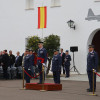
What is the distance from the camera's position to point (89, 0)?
2836 cm

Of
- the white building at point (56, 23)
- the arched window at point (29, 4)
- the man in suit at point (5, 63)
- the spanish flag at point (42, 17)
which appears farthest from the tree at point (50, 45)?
the arched window at point (29, 4)

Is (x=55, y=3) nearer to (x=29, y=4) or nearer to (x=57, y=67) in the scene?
(x=29, y=4)

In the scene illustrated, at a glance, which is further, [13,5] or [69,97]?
[13,5]

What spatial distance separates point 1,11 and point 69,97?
20.7 meters

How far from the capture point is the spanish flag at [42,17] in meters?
30.0

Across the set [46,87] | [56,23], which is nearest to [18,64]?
[56,23]

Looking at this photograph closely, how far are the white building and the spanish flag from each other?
386 millimetres

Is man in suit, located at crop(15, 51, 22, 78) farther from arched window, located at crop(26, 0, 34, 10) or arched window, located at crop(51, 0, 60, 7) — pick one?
arched window, located at crop(26, 0, 34, 10)

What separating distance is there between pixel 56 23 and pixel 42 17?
45.6 inches

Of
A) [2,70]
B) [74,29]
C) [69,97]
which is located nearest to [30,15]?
[74,29]

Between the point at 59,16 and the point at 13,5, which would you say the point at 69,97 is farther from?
the point at 13,5

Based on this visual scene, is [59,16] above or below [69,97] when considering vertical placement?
above

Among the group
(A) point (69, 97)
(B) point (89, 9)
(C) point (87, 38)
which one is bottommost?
(A) point (69, 97)

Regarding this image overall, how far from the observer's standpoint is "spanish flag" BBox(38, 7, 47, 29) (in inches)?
1180
